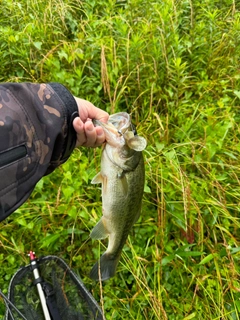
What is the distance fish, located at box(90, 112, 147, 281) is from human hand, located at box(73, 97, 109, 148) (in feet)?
0.14

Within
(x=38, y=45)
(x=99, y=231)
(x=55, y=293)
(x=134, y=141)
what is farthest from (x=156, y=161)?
(x=38, y=45)

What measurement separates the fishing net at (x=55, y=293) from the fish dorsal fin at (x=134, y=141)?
1.21 metres

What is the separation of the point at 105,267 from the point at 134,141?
83 centimetres

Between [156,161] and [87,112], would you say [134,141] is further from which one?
[156,161]

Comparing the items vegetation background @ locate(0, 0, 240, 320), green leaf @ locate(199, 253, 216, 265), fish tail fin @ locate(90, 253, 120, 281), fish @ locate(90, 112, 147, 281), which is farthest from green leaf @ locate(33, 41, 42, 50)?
green leaf @ locate(199, 253, 216, 265)

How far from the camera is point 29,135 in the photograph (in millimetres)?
1562

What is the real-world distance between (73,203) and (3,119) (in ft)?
4.02

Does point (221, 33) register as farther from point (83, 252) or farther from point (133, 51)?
point (83, 252)

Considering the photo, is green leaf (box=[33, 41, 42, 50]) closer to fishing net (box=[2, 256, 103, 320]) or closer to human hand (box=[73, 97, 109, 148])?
human hand (box=[73, 97, 109, 148])

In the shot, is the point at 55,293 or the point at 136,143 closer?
the point at 136,143

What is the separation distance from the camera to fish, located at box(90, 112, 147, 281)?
1.79m

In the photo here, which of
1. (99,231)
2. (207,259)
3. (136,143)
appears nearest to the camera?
(136,143)

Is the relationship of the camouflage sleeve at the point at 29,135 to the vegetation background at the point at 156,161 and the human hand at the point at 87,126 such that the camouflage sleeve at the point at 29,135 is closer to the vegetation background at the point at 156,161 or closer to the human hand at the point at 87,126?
the human hand at the point at 87,126

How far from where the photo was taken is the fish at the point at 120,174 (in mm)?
1789
